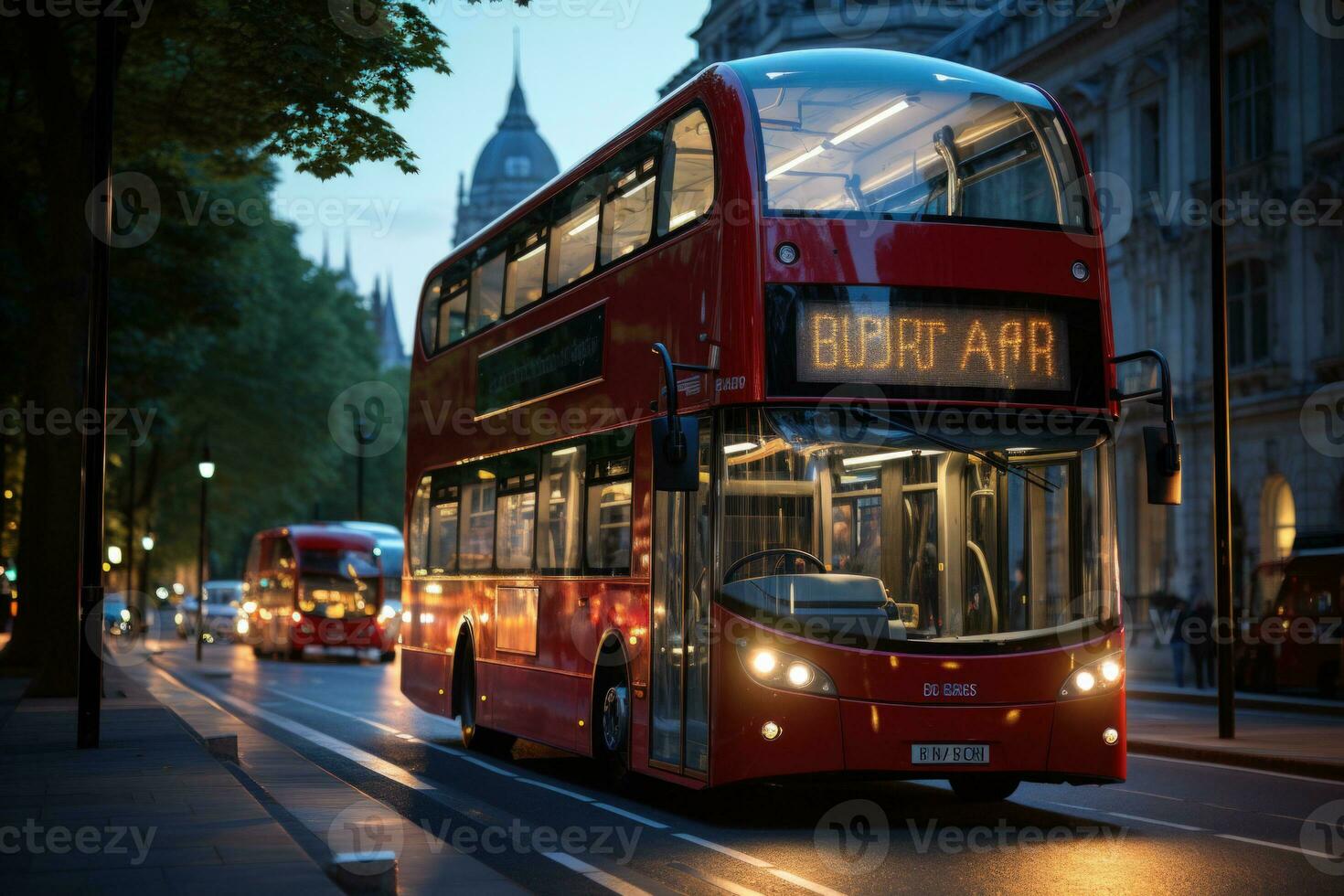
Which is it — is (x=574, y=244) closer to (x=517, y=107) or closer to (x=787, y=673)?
(x=787, y=673)

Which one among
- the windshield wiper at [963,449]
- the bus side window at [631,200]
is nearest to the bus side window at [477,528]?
the bus side window at [631,200]

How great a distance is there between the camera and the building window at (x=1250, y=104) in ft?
119

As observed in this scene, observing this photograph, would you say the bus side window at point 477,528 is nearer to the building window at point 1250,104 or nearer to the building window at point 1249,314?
the building window at point 1249,314

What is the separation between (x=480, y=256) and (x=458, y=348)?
95 centimetres

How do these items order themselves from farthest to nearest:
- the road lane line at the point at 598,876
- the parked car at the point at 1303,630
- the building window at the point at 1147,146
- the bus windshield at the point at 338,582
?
the bus windshield at the point at 338,582, the building window at the point at 1147,146, the parked car at the point at 1303,630, the road lane line at the point at 598,876

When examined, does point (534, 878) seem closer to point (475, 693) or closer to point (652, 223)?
point (652, 223)

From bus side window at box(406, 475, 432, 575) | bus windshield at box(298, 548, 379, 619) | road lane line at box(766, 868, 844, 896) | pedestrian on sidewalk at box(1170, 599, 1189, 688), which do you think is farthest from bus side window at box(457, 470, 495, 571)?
bus windshield at box(298, 548, 379, 619)

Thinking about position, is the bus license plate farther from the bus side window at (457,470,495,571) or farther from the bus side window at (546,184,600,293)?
the bus side window at (457,470,495,571)

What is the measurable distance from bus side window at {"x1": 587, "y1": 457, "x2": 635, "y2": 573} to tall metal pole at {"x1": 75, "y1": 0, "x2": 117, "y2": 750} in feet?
15.5

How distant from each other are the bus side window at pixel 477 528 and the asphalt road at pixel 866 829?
1.84 m

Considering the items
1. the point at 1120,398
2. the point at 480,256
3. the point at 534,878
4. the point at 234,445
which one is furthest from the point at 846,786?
the point at 234,445

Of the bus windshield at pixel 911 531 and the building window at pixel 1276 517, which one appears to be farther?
the building window at pixel 1276 517

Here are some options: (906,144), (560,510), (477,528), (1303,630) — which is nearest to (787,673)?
(906,144)

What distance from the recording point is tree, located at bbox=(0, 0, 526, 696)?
1959cm
